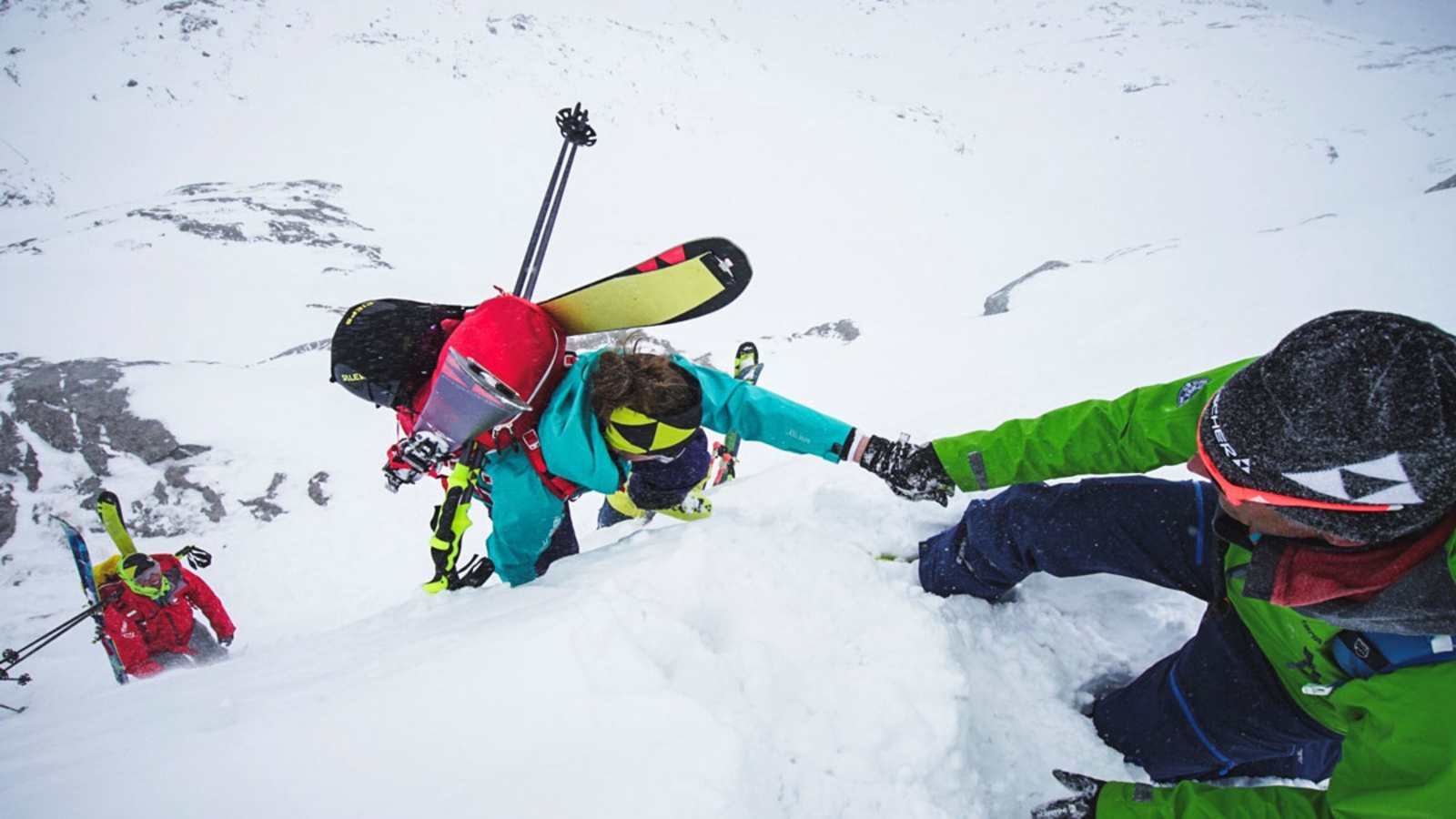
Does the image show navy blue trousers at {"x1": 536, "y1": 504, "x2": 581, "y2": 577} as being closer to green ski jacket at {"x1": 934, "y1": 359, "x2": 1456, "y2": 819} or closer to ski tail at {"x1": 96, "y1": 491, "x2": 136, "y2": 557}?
green ski jacket at {"x1": 934, "y1": 359, "x2": 1456, "y2": 819}

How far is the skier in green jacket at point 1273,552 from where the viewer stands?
40.9 inches

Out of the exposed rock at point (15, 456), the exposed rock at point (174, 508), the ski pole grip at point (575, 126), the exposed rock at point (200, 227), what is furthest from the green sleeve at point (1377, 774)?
the exposed rock at point (200, 227)

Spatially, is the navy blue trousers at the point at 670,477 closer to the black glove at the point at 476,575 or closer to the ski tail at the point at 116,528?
the black glove at the point at 476,575

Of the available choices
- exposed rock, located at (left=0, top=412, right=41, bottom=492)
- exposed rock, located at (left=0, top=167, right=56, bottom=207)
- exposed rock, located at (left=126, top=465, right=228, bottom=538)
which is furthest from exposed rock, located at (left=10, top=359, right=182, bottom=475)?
exposed rock, located at (left=0, top=167, right=56, bottom=207)

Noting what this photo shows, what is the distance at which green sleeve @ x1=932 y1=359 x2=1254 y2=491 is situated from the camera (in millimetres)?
1731

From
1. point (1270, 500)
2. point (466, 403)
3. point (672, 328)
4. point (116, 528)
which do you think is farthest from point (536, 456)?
point (672, 328)

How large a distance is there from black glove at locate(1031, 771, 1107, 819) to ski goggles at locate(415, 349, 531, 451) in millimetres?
2021

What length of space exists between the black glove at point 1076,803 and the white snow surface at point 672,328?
0.09 meters

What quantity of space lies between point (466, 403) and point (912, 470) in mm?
1767

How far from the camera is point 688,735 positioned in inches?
50.5

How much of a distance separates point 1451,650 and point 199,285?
16.4 m

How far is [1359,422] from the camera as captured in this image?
1044 millimetres

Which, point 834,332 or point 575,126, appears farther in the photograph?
point 834,332

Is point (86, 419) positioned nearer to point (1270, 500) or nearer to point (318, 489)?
point (318, 489)
